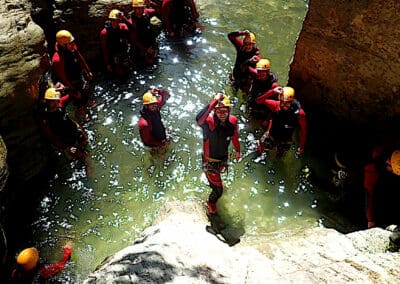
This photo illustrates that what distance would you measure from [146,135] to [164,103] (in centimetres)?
86

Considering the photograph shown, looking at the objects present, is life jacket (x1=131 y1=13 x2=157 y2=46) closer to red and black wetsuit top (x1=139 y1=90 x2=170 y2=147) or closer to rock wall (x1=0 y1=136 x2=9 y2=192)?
red and black wetsuit top (x1=139 y1=90 x2=170 y2=147)

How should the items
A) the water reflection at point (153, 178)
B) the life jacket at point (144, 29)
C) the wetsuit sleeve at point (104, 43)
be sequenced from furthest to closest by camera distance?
1. the life jacket at point (144, 29)
2. the wetsuit sleeve at point (104, 43)
3. the water reflection at point (153, 178)

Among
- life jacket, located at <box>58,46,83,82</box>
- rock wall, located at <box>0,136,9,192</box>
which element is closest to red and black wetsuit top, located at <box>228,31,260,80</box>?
life jacket, located at <box>58,46,83,82</box>

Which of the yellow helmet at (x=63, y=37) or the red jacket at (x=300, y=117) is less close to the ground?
the yellow helmet at (x=63, y=37)

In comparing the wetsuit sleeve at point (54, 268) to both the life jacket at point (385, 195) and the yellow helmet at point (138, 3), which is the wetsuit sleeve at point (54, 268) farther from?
the yellow helmet at point (138, 3)

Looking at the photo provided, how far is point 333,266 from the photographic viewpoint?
163 inches

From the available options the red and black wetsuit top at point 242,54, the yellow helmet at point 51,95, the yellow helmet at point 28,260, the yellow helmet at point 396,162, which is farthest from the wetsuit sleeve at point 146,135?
the yellow helmet at point 396,162

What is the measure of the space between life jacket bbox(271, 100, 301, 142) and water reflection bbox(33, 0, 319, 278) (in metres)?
0.78

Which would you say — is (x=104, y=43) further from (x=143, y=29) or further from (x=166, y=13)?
(x=166, y=13)

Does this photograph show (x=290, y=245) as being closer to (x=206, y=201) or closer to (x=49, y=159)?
(x=206, y=201)

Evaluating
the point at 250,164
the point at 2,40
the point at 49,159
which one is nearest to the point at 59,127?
the point at 49,159

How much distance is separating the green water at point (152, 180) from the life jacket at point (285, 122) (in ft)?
2.53

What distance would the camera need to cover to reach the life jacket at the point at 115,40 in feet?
28.9

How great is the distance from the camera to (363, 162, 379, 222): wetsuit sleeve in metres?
6.07
